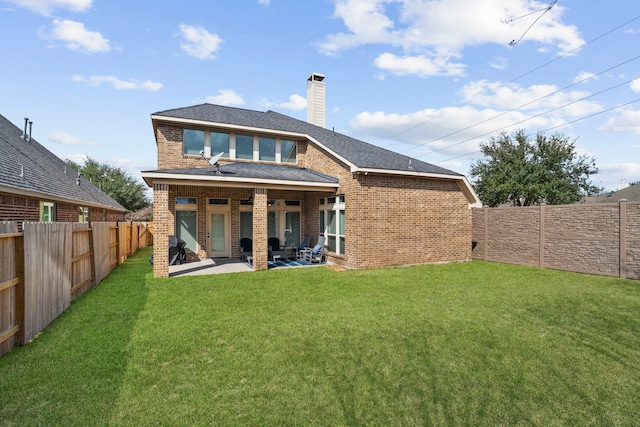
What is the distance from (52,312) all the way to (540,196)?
28.6 meters

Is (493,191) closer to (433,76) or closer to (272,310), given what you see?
(433,76)

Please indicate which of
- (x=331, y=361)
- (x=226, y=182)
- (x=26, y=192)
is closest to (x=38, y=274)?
(x=331, y=361)

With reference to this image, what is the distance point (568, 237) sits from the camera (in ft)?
36.6

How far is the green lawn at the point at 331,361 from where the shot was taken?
310 centimetres

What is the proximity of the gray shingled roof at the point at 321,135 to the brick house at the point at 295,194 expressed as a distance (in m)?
0.06

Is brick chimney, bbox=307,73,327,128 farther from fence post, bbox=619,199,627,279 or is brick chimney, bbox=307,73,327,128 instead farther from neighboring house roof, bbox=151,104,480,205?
fence post, bbox=619,199,627,279

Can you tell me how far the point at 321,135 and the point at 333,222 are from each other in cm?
509

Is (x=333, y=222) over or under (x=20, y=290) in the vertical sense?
over

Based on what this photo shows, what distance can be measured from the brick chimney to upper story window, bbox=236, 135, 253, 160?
5.46m

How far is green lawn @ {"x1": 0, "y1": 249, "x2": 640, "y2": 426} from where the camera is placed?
10.2ft

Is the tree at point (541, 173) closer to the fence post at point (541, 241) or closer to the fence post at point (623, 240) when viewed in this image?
the fence post at point (541, 241)

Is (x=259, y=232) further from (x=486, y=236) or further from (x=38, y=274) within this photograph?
(x=486, y=236)

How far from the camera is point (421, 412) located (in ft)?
10.2

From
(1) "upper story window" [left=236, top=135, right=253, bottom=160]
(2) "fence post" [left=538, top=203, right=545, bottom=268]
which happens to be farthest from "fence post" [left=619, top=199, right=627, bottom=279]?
(1) "upper story window" [left=236, top=135, right=253, bottom=160]
